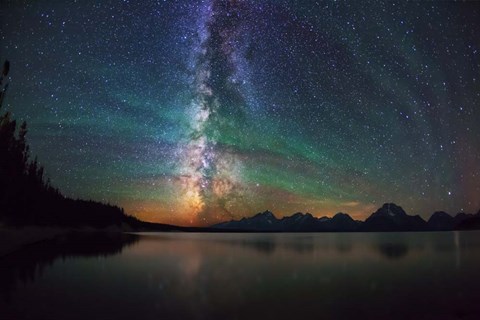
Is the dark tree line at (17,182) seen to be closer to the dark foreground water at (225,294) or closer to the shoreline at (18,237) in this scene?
the shoreline at (18,237)

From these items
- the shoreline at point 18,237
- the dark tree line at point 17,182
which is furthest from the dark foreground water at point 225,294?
the dark tree line at point 17,182

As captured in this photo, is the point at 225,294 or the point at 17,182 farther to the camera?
the point at 17,182

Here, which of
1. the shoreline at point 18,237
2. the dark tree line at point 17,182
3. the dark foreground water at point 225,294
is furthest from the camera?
the dark tree line at point 17,182

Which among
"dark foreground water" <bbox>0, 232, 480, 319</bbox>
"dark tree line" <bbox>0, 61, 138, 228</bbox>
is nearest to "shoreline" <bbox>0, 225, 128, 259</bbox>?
"dark tree line" <bbox>0, 61, 138, 228</bbox>

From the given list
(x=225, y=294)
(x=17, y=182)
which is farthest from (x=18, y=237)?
(x=225, y=294)

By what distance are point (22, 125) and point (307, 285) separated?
72.8 meters

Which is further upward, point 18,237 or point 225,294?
point 18,237

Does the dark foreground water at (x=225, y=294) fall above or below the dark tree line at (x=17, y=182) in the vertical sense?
below

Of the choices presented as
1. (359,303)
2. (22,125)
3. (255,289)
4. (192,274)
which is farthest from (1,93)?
(359,303)

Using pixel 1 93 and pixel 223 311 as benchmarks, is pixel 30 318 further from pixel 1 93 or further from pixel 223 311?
pixel 1 93

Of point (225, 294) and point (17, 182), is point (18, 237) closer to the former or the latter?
point (17, 182)

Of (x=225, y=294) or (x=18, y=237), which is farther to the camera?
(x=18, y=237)

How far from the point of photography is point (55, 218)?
104 metres

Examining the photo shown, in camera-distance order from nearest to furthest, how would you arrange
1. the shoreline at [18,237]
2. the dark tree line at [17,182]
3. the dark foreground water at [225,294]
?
the dark foreground water at [225,294], the shoreline at [18,237], the dark tree line at [17,182]
